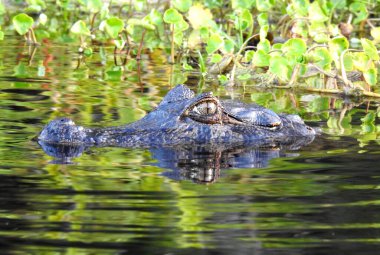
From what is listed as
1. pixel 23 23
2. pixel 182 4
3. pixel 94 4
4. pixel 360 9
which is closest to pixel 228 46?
pixel 182 4

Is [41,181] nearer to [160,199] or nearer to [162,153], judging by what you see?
[160,199]

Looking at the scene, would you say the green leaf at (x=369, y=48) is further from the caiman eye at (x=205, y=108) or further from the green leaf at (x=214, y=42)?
the caiman eye at (x=205, y=108)

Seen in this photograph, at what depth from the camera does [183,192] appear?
5.68m

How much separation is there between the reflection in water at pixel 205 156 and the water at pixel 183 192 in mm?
12

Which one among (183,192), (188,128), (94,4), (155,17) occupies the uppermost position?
(94,4)

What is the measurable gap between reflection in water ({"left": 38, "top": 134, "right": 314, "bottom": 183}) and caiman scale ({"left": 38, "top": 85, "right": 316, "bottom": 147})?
8 cm

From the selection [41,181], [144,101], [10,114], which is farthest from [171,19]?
[41,181]

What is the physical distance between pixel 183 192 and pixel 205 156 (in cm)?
119

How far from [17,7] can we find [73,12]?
0.93 meters

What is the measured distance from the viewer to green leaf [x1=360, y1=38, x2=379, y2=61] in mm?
9078

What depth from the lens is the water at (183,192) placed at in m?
4.72

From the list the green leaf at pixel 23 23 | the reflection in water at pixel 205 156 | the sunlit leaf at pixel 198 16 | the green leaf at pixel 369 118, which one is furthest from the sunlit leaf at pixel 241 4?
the reflection in water at pixel 205 156

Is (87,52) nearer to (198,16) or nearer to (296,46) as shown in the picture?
(198,16)

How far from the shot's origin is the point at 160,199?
5.49 m
